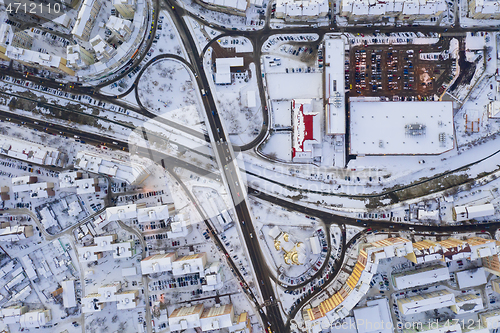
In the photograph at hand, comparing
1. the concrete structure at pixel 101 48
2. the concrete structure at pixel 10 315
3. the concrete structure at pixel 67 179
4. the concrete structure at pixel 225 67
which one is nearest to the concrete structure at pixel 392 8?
the concrete structure at pixel 225 67

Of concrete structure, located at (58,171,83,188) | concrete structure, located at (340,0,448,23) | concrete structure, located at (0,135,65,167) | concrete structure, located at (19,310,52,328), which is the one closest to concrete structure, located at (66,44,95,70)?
concrete structure, located at (0,135,65,167)

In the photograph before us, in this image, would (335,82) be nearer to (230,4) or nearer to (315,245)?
(230,4)

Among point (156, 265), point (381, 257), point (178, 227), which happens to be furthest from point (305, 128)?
point (156, 265)

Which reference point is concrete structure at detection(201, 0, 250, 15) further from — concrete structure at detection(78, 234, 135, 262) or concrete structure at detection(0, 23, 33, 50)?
concrete structure at detection(78, 234, 135, 262)

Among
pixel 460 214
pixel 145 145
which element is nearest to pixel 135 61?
pixel 145 145

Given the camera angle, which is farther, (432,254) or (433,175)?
(433,175)

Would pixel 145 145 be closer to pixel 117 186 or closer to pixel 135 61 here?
pixel 117 186
